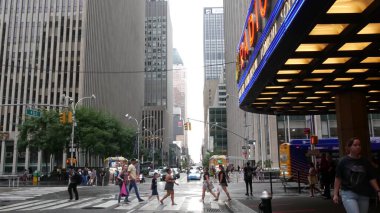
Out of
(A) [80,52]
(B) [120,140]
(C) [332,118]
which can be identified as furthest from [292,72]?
(A) [80,52]

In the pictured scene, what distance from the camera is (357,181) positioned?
20.2ft

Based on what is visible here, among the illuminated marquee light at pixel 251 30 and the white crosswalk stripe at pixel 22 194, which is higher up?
the illuminated marquee light at pixel 251 30

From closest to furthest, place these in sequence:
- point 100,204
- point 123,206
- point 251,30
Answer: point 251,30 → point 123,206 → point 100,204

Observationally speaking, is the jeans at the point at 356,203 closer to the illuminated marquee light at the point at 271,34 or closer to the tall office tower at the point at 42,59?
the illuminated marquee light at the point at 271,34

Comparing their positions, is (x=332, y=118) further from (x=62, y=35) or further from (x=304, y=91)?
(x=62, y=35)

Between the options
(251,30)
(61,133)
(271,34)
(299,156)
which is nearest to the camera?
(271,34)

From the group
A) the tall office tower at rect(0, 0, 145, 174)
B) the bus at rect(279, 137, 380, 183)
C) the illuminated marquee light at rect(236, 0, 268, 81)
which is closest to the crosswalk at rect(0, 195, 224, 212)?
the illuminated marquee light at rect(236, 0, 268, 81)

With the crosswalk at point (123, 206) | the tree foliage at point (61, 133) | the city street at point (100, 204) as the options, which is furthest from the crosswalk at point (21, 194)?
the tree foliage at point (61, 133)

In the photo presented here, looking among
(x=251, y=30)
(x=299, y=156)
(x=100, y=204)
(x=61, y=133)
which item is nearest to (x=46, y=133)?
(x=61, y=133)

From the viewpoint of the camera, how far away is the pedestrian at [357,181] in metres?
6.17

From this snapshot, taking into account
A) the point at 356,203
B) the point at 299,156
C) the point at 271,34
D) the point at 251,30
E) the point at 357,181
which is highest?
the point at 251,30

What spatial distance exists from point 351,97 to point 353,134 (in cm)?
180

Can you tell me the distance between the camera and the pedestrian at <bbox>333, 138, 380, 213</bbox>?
20.2 ft

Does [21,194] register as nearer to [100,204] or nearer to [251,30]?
[100,204]
